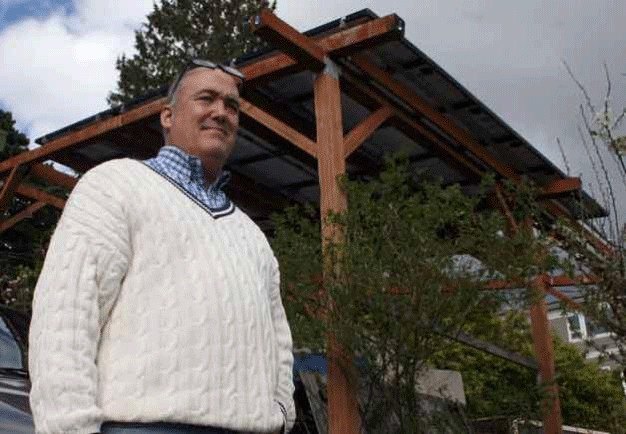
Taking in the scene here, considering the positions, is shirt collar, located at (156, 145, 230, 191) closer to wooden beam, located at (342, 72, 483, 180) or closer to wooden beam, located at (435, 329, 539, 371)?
wooden beam, located at (435, 329, 539, 371)

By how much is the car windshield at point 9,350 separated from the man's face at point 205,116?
2129 millimetres

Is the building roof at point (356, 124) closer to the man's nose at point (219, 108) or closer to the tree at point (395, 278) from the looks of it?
the tree at point (395, 278)

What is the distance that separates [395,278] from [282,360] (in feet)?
11.6

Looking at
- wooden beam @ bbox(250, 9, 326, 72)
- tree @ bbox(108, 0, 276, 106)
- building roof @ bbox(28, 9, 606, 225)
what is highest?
tree @ bbox(108, 0, 276, 106)

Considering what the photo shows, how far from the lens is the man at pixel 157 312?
157 cm

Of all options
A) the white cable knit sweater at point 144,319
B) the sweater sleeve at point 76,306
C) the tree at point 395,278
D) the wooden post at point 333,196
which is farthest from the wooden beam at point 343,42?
the sweater sleeve at point 76,306

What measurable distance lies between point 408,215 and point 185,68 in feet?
12.1

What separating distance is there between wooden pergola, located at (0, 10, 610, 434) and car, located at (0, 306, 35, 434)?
2.16m

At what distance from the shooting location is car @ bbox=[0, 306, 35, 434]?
310 centimetres

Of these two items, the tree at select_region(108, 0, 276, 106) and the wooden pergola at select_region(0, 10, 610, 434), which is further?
the tree at select_region(108, 0, 276, 106)

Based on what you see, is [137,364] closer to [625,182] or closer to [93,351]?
[93,351]

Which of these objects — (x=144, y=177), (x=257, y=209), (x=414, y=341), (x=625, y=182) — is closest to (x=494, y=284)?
(x=414, y=341)

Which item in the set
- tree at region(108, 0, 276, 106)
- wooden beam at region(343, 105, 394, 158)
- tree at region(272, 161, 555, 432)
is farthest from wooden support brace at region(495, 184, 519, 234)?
tree at region(108, 0, 276, 106)

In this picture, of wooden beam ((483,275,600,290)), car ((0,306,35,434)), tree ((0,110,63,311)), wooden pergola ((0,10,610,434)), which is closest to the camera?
car ((0,306,35,434))
